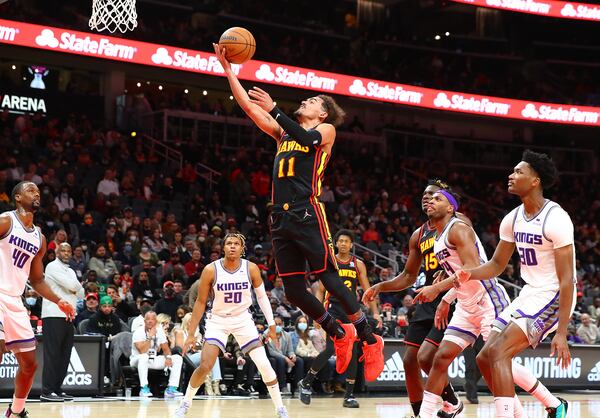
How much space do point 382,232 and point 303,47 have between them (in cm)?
966

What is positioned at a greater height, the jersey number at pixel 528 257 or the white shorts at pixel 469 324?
the jersey number at pixel 528 257

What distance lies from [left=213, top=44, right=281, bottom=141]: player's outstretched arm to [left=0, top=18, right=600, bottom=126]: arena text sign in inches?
562

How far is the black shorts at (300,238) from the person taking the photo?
7.37 m

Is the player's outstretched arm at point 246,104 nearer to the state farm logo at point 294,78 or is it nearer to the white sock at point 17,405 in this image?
the white sock at point 17,405

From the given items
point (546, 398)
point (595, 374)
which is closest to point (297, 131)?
point (546, 398)

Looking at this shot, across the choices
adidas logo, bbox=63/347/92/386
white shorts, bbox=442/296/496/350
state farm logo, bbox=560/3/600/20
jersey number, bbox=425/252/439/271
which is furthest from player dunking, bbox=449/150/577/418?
state farm logo, bbox=560/3/600/20

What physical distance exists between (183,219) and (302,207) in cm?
1401

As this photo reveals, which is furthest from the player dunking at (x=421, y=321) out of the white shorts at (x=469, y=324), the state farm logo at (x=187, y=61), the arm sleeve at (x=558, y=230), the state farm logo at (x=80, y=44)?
the state farm logo at (x=187, y=61)

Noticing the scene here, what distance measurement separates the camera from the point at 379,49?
33.5 meters

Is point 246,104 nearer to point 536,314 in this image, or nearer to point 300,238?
point 300,238

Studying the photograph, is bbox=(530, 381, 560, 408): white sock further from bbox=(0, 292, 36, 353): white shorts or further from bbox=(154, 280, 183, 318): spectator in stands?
bbox=(154, 280, 183, 318): spectator in stands

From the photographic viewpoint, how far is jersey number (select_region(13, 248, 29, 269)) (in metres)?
8.37

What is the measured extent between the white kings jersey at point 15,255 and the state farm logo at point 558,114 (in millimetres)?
22434

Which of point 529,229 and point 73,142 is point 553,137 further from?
point 529,229
